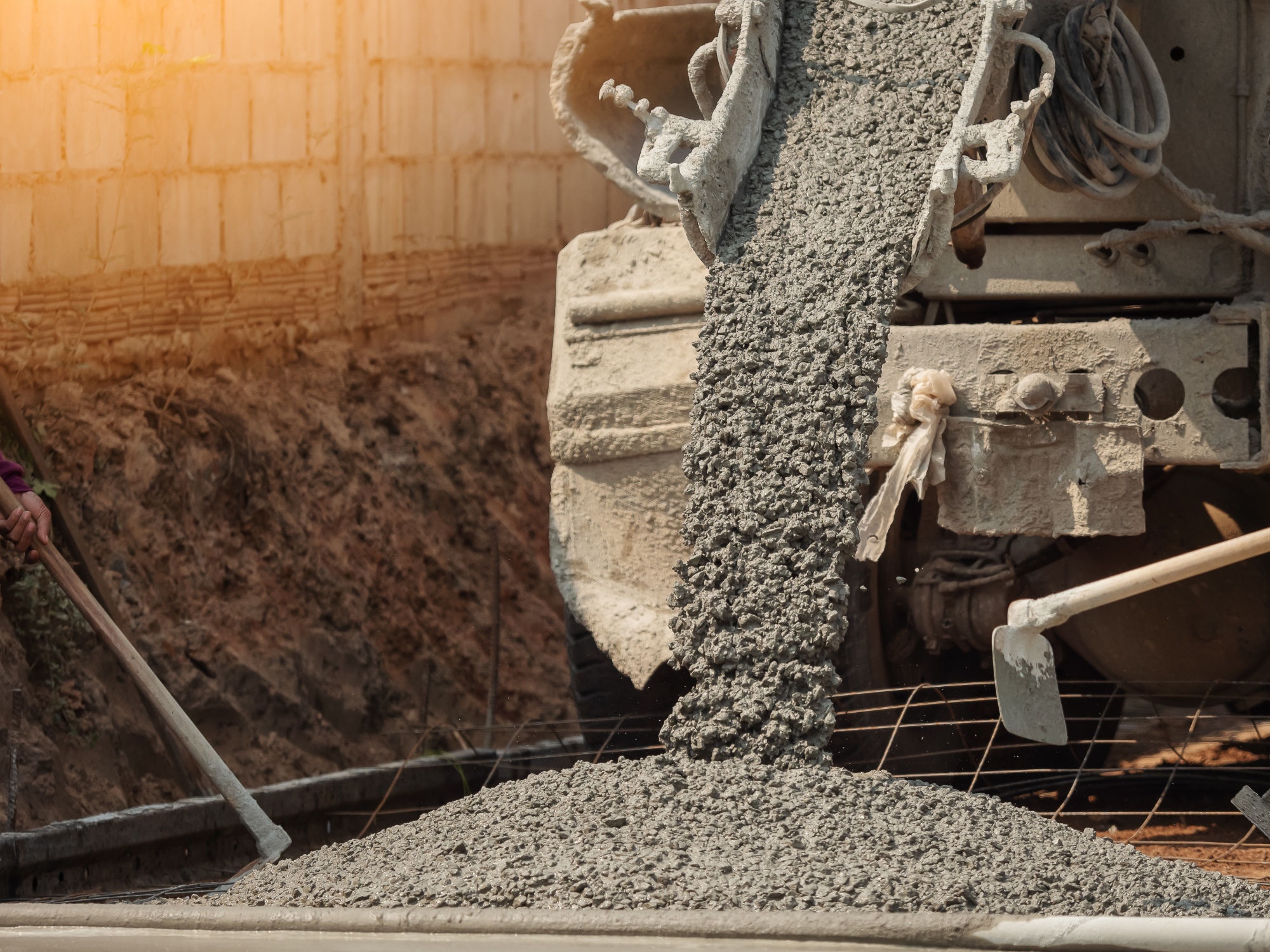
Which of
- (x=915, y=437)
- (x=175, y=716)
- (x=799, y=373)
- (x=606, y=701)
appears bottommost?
(x=606, y=701)

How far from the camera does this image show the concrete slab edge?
2227mm

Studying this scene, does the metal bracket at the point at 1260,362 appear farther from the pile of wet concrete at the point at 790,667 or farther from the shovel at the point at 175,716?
the shovel at the point at 175,716

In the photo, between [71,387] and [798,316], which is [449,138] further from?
[798,316]

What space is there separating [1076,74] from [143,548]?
128 inches

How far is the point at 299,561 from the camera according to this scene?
5770 mm

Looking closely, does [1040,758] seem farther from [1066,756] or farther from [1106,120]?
[1106,120]

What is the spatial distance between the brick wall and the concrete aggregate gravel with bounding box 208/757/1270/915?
2.80 meters

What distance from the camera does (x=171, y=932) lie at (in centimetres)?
247

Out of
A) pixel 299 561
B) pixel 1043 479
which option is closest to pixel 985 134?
pixel 1043 479

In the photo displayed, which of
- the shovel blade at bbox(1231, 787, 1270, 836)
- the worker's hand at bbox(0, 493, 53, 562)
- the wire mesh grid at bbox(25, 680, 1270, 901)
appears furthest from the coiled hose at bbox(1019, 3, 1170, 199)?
the worker's hand at bbox(0, 493, 53, 562)

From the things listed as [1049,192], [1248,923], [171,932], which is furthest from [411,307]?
[1248,923]

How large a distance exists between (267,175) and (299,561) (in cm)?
146

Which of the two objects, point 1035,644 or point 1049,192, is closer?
point 1035,644

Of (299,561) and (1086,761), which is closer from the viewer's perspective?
(1086,761)
